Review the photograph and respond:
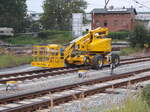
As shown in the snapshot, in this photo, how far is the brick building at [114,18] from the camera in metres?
75.2

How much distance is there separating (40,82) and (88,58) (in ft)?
22.2

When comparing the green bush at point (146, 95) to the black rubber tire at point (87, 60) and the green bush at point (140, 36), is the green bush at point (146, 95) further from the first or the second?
the green bush at point (140, 36)

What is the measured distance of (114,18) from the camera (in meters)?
76.0

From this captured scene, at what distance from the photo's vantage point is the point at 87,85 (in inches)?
578

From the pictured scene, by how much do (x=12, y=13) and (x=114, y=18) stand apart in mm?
22292

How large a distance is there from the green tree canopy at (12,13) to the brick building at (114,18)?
16.5 meters

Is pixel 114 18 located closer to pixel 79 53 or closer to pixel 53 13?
pixel 53 13

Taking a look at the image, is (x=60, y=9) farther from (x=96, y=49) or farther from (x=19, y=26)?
(x=96, y=49)

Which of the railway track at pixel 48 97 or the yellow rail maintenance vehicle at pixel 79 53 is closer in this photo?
the railway track at pixel 48 97

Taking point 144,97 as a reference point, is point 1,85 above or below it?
below

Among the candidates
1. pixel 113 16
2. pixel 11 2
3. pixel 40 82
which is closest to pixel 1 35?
pixel 11 2

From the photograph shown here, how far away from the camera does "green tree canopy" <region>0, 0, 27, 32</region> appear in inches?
2867

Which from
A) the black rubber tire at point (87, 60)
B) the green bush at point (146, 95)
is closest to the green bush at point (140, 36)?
the black rubber tire at point (87, 60)

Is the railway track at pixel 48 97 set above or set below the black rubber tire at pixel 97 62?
above
